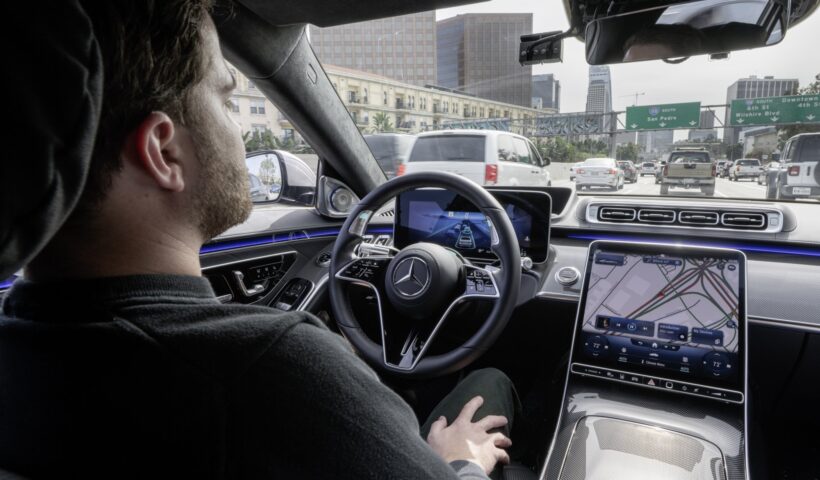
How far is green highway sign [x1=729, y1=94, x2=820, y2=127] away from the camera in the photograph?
2660mm

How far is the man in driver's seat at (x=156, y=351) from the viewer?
657 mm

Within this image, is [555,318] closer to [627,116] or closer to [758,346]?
[758,346]

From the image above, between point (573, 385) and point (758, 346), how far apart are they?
3.04 feet

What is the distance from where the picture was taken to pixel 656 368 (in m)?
1.90

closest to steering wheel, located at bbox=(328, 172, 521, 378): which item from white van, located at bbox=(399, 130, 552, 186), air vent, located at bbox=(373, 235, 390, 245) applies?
air vent, located at bbox=(373, 235, 390, 245)

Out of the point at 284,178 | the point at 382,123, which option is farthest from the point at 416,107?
the point at 284,178

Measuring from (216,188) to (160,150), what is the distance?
0.12 meters

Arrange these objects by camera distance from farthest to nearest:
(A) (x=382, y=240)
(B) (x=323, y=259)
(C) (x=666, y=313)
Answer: (B) (x=323, y=259) < (A) (x=382, y=240) < (C) (x=666, y=313)

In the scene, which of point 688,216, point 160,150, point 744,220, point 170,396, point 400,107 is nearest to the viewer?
point 170,396

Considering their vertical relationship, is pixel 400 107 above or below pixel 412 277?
above

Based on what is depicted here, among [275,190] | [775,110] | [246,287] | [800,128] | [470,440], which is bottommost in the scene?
[470,440]

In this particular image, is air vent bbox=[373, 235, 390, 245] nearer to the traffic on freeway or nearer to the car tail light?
the traffic on freeway

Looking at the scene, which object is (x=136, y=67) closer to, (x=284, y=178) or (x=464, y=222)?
(x=464, y=222)

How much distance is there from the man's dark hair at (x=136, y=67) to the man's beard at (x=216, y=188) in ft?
0.22
